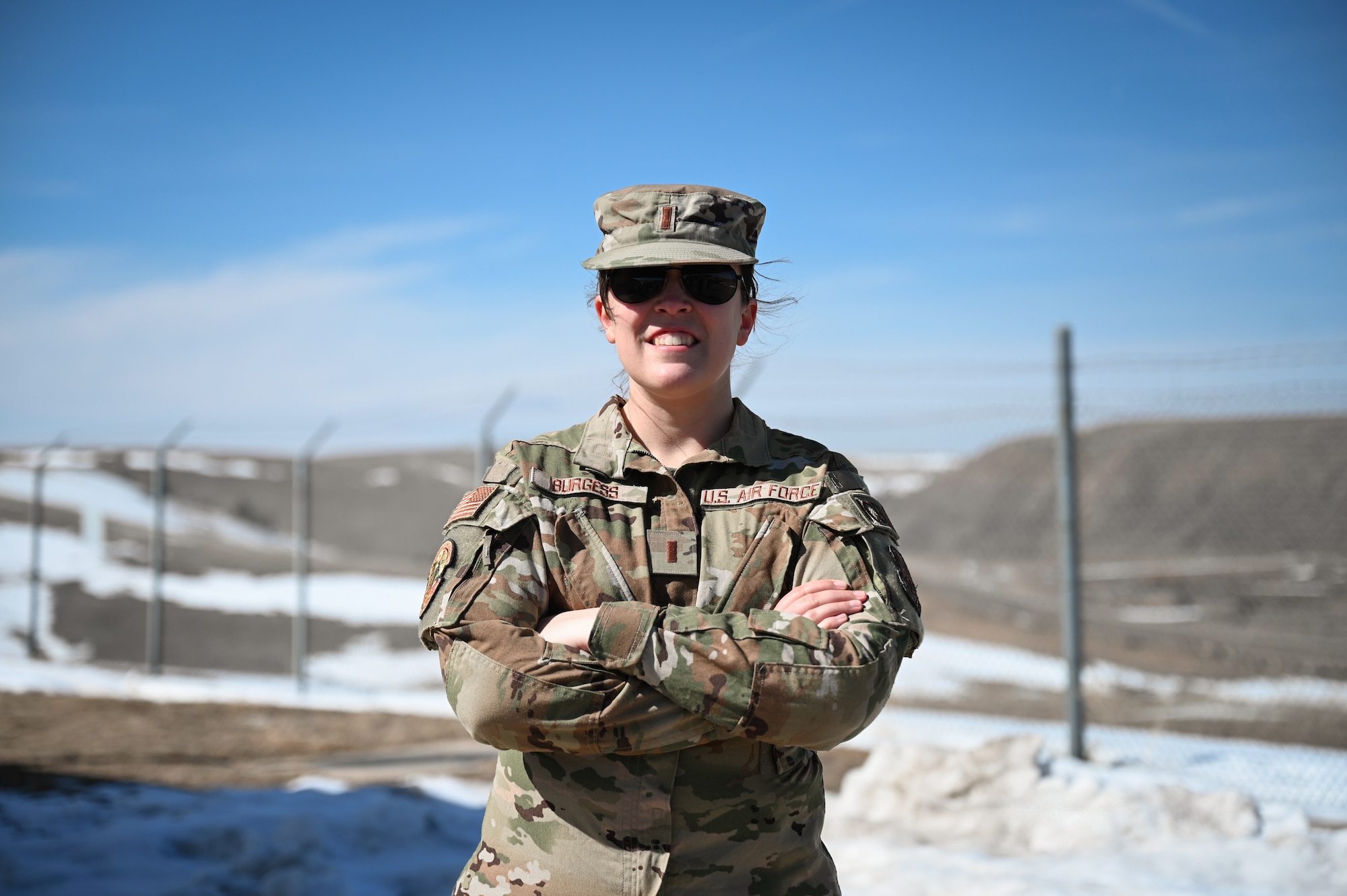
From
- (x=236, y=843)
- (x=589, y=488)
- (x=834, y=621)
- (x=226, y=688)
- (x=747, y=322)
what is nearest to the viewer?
(x=834, y=621)

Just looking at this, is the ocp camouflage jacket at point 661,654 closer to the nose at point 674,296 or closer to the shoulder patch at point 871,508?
the shoulder patch at point 871,508

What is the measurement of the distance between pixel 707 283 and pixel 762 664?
649mm

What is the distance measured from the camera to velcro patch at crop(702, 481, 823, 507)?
1866mm

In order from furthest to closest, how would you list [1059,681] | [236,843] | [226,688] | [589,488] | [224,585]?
[224,585]
[1059,681]
[226,688]
[236,843]
[589,488]

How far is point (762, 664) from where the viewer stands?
5.39ft

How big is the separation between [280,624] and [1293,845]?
1153 cm

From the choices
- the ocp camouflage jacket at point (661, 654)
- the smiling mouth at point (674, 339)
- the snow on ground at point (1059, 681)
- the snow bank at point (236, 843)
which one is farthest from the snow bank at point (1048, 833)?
→ the snow on ground at point (1059, 681)

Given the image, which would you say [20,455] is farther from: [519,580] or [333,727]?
Answer: [519,580]

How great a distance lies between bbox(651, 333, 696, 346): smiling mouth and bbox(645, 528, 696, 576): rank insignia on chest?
324 mm

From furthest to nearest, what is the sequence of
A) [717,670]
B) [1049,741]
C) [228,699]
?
[228,699] → [1049,741] → [717,670]

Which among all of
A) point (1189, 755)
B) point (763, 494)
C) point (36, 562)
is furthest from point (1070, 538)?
point (36, 562)

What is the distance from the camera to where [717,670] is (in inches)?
64.6

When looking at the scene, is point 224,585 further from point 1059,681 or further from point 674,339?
point 674,339

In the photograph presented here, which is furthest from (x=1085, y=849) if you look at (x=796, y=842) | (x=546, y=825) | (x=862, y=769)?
(x=546, y=825)
